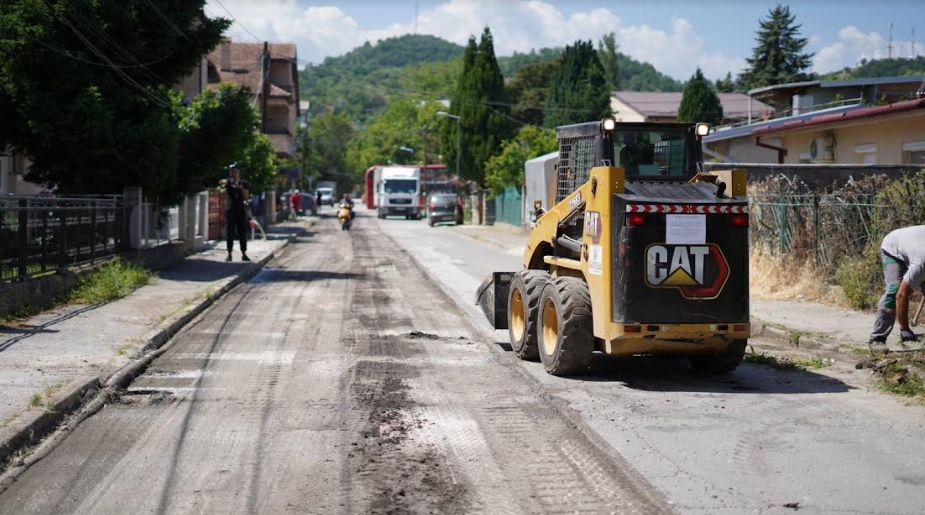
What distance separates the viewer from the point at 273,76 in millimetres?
70500

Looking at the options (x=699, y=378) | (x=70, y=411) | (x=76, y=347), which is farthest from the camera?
(x=76, y=347)

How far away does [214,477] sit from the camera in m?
6.46

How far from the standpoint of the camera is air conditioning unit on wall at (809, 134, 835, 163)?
2245 cm

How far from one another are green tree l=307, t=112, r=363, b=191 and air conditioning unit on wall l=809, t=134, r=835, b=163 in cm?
11073

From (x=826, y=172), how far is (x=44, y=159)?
48.6ft

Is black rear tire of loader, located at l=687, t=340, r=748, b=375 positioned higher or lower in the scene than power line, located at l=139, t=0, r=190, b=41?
lower

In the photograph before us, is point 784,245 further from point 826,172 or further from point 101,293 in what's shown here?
point 101,293

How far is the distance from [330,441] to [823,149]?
1830 cm

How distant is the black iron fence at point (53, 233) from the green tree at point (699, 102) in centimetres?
4574

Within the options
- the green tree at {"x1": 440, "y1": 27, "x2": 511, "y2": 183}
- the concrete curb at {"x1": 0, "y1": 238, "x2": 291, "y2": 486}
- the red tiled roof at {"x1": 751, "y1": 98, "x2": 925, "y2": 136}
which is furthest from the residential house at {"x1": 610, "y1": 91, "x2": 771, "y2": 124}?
the concrete curb at {"x1": 0, "y1": 238, "x2": 291, "y2": 486}

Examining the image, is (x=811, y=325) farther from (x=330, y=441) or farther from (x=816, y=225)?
(x=330, y=441)

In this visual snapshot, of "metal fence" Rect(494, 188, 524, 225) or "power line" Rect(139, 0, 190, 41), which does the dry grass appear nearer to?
"power line" Rect(139, 0, 190, 41)

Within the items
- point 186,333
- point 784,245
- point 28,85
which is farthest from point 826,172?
point 28,85

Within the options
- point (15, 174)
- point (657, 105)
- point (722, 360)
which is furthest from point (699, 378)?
point (657, 105)
